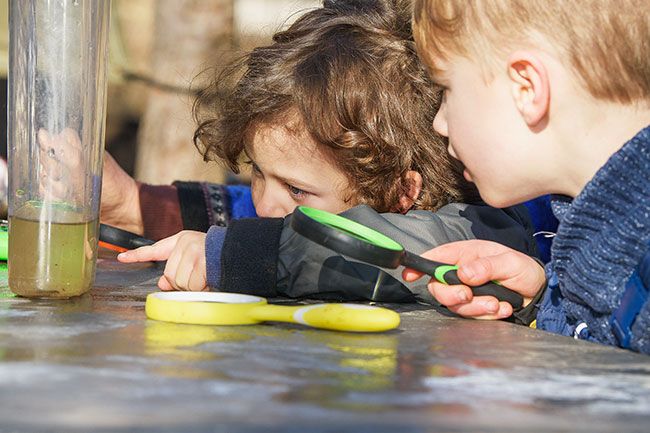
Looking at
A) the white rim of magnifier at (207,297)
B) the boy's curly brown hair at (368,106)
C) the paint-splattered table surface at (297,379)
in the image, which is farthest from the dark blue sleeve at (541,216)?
the white rim of magnifier at (207,297)

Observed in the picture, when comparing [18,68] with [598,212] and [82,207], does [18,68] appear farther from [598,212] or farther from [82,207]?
[598,212]

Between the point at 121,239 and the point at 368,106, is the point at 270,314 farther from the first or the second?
the point at 368,106

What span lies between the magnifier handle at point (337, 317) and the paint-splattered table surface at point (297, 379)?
1cm

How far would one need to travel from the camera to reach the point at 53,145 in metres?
1.34

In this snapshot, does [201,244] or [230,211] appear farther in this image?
[230,211]

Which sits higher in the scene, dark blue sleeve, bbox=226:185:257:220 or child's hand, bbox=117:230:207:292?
child's hand, bbox=117:230:207:292

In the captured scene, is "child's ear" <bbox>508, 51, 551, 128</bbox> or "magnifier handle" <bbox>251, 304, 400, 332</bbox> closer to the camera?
"magnifier handle" <bbox>251, 304, 400, 332</bbox>

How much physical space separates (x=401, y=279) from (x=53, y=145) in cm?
61

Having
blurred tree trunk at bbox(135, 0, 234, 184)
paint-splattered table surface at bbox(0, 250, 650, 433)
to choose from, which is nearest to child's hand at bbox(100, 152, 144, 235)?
paint-splattered table surface at bbox(0, 250, 650, 433)

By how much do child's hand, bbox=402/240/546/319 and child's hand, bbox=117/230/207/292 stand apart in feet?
1.25

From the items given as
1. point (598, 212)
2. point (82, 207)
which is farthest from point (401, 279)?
point (82, 207)

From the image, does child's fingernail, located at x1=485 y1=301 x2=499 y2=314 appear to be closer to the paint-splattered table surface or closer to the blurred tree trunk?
the paint-splattered table surface

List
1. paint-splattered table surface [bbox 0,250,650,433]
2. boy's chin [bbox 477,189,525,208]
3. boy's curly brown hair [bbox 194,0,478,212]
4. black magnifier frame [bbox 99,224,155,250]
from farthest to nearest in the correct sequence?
boy's curly brown hair [bbox 194,0,478,212], black magnifier frame [bbox 99,224,155,250], boy's chin [bbox 477,189,525,208], paint-splattered table surface [bbox 0,250,650,433]

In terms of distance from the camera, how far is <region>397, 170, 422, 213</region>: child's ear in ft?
7.06
